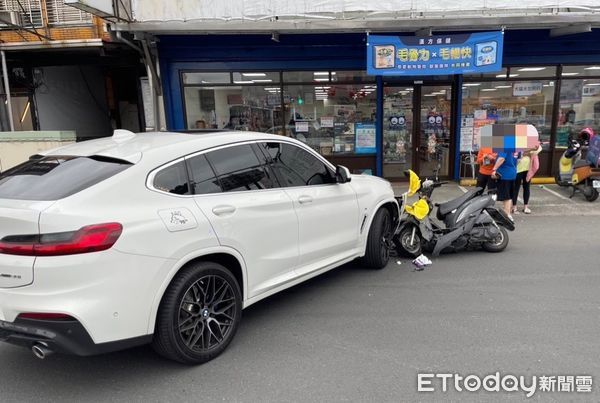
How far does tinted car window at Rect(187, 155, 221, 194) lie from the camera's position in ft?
11.2

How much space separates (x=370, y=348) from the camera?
3545 mm

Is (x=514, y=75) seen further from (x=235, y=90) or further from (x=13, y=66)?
(x=13, y=66)

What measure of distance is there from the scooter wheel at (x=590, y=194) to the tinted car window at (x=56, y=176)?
29.6ft

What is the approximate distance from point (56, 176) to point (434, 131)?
31.5 ft

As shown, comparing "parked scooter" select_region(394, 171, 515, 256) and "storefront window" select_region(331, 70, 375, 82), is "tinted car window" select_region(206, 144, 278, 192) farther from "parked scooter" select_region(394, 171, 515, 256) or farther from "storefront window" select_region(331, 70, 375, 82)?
"storefront window" select_region(331, 70, 375, 82)

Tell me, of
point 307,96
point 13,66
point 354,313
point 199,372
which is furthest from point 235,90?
point 199,372

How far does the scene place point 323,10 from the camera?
9070 millimetres

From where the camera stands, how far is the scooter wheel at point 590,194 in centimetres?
877

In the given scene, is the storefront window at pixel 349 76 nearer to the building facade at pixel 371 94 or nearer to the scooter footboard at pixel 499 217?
the building facade at pixel 371 94

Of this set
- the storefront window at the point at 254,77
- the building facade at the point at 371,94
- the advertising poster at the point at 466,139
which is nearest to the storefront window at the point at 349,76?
the building facade at the point at 371,94

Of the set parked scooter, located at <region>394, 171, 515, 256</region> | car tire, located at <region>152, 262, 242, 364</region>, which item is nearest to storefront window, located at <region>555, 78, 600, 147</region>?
parked scooter, located at <region>394, 171, 515, 256</region>

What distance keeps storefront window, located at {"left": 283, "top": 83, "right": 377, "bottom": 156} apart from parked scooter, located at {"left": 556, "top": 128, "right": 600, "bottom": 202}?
13.7 feet

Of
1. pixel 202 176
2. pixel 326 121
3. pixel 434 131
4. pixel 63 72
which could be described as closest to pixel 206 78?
pixel 326 121

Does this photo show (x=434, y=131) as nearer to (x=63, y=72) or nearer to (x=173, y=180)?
(x=173, y=180)
